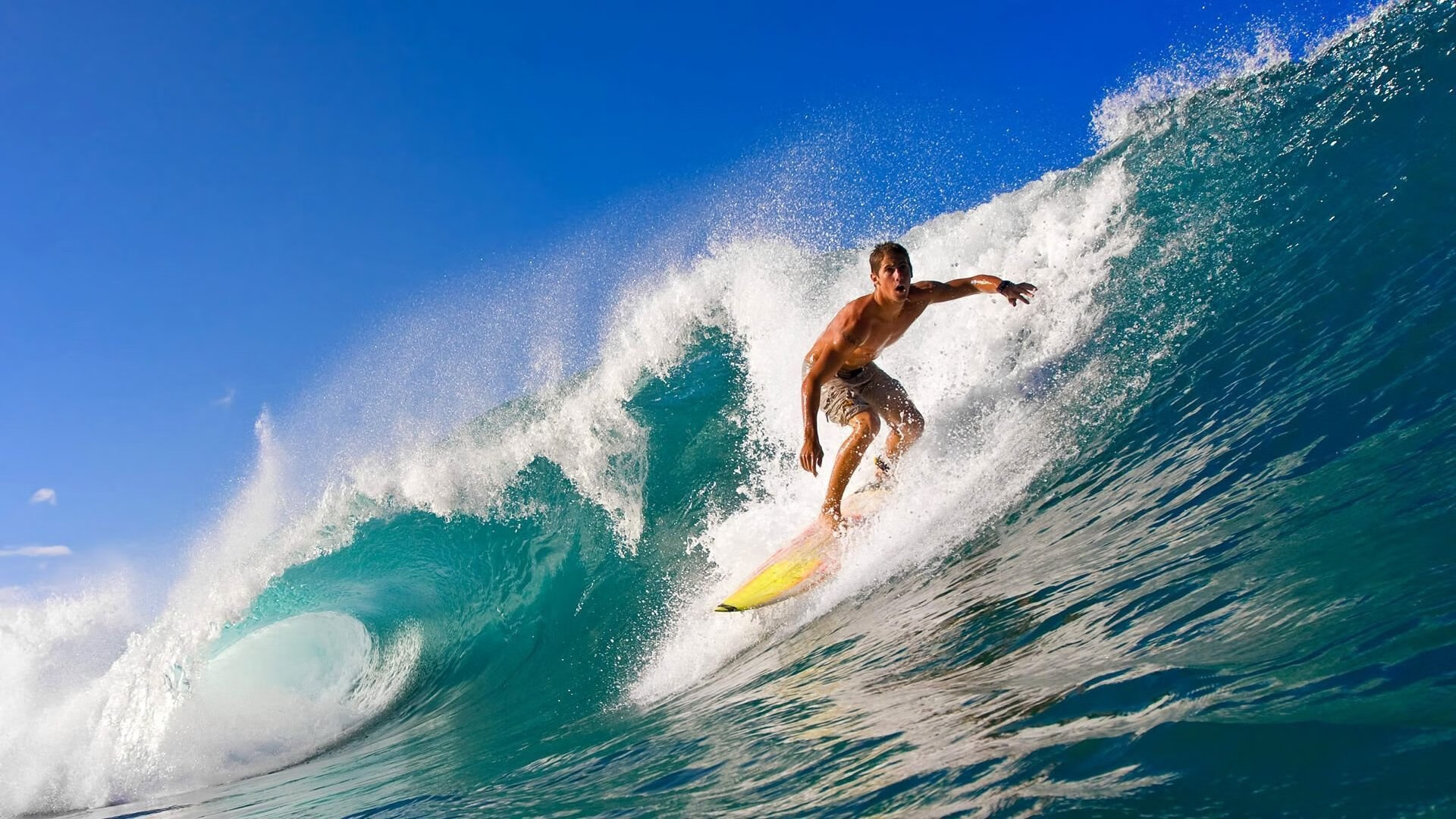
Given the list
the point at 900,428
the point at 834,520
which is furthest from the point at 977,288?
the point at 834,520

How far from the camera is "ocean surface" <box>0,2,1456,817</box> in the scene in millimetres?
2059

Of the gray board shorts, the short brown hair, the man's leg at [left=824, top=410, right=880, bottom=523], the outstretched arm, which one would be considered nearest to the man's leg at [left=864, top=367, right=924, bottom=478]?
the gray board shorts

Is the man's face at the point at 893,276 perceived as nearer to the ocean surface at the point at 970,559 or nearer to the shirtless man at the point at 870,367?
the shirtless man at the point at 870,367

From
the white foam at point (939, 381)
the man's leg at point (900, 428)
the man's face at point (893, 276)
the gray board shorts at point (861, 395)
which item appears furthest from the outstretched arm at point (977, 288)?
the white foam at point (939, 381)

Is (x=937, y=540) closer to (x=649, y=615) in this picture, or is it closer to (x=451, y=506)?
(x=649, y=615)

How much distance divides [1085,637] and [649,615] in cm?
536

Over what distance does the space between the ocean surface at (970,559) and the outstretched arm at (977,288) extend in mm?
1156

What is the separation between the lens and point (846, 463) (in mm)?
5906

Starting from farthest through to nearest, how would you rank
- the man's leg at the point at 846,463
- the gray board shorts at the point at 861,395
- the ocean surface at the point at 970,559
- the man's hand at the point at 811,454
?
the gray board shorts at the point at 861,395, the man's leg at the point at 846,463, the man's hand at the point at 811,454, the ocean surface at the point at 970,559

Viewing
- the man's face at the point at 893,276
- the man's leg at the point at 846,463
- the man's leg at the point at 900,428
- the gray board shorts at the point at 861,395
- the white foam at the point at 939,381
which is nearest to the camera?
the man's face at the point at 893,276

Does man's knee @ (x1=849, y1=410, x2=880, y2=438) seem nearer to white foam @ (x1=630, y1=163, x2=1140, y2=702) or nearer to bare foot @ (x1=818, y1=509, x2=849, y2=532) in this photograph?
white foam @ (x1=630, y1=163, x2=1140, y2=702)

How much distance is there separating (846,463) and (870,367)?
0.78 metres

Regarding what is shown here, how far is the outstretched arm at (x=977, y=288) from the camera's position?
5613mm

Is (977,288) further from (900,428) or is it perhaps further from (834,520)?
(834,520)
